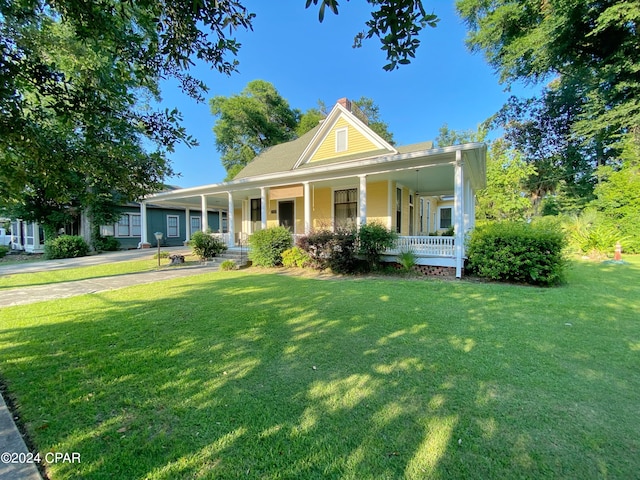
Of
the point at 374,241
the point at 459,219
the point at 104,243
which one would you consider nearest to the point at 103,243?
the point at 104,243

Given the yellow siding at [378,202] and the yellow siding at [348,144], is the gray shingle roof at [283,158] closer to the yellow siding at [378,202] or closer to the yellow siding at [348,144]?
the yellow siding at [348,144]

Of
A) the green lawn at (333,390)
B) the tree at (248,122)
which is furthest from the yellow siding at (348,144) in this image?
the tree at (248,122)

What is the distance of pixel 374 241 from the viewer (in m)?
8.62

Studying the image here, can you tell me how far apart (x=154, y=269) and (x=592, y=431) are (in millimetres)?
11989

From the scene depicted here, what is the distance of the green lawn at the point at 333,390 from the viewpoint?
1.74m

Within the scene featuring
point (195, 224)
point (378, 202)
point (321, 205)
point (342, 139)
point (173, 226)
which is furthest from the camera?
point (195, 224)

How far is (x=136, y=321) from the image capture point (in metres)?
4.40

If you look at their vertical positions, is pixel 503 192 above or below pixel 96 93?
above

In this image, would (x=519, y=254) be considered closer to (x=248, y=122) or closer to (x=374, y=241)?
(x=374, y=241)

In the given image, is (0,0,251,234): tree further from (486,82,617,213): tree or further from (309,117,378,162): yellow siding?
(486,82,617,213): tree

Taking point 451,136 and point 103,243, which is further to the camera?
point 451,136

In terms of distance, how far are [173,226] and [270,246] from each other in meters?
15.5

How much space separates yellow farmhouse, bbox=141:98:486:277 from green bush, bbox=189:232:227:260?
956 mm

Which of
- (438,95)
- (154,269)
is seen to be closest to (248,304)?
(154,269)
